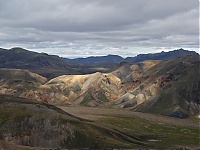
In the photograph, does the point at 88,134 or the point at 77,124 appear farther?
the point at 77,124

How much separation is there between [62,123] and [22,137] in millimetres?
18371

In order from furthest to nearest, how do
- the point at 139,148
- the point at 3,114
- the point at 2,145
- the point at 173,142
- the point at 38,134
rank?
the point at 173,142 < the point at 3,114 < the point at 38,134 < the point at 139,148 < the point at 2,145

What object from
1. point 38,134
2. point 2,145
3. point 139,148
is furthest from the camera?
point 38,134

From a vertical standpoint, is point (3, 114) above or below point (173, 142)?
above

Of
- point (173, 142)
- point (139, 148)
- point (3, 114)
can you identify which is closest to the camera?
point (139, 148)

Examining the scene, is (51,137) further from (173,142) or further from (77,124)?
(173,142)

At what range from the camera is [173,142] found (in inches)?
6841

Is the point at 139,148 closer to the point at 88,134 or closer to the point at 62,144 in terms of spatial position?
the point at 88,134

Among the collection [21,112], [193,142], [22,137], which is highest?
[21,112]

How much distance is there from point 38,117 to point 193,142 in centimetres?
9387

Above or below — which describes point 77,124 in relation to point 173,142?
above

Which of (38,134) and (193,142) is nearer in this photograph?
(38,134)

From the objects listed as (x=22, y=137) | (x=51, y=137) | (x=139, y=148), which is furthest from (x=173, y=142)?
(x=22, y=137)

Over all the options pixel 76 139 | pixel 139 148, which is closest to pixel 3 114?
pixel 76 139
